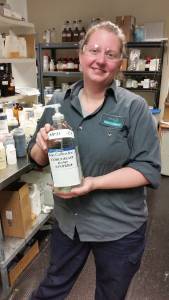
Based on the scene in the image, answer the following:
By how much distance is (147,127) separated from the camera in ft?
2.91

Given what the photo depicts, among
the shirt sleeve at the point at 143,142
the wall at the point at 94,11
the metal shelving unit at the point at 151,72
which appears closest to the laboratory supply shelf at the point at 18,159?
the shirt sleeve at the point at 143,142

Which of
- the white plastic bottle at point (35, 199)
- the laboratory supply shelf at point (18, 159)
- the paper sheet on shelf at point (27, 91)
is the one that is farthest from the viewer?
the paper sheet on shelf at point (27, 91)

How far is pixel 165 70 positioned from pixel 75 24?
1404mm

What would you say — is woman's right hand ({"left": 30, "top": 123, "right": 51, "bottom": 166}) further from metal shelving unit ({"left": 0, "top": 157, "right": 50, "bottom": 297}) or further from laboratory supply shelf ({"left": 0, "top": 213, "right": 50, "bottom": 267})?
laboratory supply shelf ({"left": 0, "top": 213, "right": 50, "bottom": 267})

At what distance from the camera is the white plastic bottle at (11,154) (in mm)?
1498

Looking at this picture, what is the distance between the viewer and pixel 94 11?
3.80 meters

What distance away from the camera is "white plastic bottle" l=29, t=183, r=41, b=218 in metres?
1.82

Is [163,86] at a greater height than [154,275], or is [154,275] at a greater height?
[163,86]

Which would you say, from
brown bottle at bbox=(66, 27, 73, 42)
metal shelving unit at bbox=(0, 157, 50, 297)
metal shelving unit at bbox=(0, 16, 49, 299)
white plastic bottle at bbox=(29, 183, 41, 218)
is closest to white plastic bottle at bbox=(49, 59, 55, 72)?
brown bottle at bbox=(66, 27, 73, 42)

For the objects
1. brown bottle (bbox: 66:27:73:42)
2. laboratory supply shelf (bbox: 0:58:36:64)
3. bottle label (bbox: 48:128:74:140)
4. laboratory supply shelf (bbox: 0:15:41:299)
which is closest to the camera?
bottle label (bbox: 48:128:74:140)

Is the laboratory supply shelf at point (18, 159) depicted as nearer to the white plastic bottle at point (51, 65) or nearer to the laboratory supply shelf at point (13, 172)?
the laboratory supply shelf at point (13, 172)

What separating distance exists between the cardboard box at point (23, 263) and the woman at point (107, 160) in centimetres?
76

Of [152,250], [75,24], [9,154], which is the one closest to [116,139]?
[9,154]

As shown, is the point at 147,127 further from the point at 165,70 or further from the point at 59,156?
the point at 165,70
